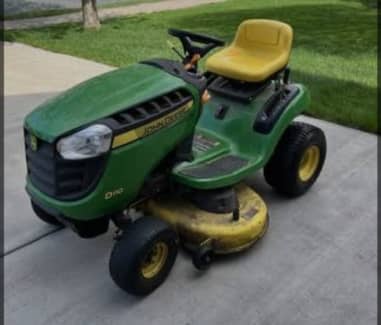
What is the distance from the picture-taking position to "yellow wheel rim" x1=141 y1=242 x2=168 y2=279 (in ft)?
8.41

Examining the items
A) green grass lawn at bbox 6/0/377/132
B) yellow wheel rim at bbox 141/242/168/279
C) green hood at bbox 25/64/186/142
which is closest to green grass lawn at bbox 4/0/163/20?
green grass lawn at bbox 6/0/377/132

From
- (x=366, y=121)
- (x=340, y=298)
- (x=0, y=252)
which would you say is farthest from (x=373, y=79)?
(x=0, y=252)

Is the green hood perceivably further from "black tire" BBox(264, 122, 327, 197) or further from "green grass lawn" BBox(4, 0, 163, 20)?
"green grass lawn" BBox(4, 0, 163, 20)

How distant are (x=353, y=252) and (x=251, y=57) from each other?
127 cm

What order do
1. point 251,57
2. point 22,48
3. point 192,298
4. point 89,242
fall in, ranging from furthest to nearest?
point 22,48, point 251,57, point 89,242, point 192,298

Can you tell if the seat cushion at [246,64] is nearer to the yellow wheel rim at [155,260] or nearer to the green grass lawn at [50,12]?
the yellow wheel rim at [155,260]

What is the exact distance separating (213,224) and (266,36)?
1.26m

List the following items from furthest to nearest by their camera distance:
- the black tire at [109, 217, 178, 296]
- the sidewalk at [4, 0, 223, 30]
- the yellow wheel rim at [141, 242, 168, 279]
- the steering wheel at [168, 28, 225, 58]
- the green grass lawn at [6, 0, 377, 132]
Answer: the sidewalk at [4, 0, 223, 30] → the green grass lawn at [6, 0, 377, 132] → the steering wheel at [168, 28, 225, 58] → the yellow wheel rim at [141, 242, 168, 279] → the black tire at [109, 217, 178, 296]

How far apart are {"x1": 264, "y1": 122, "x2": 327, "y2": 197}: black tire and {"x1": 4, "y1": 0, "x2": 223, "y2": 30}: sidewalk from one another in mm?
6410

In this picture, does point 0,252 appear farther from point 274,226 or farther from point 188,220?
point 274,226

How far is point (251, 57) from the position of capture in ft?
10.9

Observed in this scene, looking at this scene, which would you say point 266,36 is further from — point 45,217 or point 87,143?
point 45,217

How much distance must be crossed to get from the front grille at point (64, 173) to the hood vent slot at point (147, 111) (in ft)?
0.53

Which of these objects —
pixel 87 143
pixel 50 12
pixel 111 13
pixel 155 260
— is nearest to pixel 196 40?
pixel 87 143
